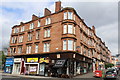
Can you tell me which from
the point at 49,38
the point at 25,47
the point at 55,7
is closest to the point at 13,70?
the point at 25,47

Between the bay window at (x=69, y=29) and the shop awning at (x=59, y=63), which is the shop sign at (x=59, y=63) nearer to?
the shop awning at (x=59, y=63)

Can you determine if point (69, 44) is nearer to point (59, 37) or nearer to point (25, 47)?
point (59, 37)

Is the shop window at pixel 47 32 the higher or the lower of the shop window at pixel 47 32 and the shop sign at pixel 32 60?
the higher

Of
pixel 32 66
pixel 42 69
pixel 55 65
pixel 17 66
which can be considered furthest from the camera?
pixel 17 66

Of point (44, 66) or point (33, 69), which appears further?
point (33, 69)

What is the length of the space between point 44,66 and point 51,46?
4837 mm

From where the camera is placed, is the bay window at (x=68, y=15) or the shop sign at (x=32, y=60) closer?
the bay window at (x=68, y=15)

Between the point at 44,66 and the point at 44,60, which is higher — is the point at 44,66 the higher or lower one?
the lower one

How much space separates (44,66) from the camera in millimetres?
28812

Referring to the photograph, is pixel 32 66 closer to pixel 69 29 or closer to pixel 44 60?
pixel 44 60

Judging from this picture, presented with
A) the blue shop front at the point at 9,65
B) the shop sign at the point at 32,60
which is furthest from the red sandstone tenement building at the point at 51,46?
the blue shop front at the point at 9,65

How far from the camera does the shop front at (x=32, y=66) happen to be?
30.3 meters

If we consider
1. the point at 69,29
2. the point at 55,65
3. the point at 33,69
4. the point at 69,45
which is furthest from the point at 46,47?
the point at 69,29

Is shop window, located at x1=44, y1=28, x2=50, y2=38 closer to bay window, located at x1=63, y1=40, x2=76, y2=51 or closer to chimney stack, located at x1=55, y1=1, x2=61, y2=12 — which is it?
chimney stack, located at x1=55, y1=1, x2=61, y2=12
